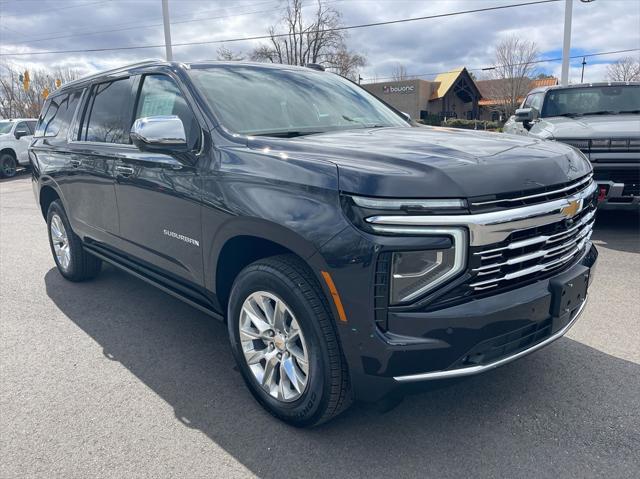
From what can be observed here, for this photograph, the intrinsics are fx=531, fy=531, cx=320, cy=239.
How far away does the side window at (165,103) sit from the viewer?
315cm

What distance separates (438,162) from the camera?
2.29 m

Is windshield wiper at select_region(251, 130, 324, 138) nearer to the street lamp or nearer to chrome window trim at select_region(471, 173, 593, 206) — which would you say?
chrome window trim at select_region(471, 173, 593, 206)

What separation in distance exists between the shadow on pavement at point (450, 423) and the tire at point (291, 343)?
18 centimetres

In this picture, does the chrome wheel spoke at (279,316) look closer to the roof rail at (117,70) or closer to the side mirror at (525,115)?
the roof rail at (117,70)

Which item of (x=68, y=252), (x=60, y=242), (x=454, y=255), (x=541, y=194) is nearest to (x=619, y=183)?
(x=541, y=194)

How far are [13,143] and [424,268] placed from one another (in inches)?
766

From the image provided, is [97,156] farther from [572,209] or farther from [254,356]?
[572,209]

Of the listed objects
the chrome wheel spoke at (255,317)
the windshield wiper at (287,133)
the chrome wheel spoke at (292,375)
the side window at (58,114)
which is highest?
the side window at (58,114)

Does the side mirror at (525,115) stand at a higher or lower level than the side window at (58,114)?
lower

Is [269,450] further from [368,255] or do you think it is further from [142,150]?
[142,150]

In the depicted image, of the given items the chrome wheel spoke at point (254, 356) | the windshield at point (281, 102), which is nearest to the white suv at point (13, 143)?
the windshield at point (281, 102)

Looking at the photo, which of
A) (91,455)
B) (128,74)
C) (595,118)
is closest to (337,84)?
(128,74)

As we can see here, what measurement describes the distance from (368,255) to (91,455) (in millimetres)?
1718

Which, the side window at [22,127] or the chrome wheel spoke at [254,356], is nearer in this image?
the chrome wheel spoke at [254,356]
